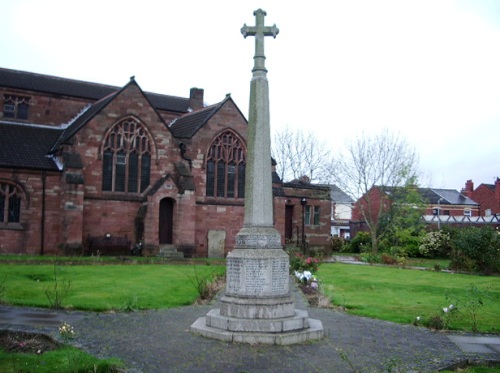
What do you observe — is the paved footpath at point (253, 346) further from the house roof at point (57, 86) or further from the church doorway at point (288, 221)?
the church doorway at point (288, 221)

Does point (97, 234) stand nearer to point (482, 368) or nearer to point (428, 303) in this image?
point (428, 303)

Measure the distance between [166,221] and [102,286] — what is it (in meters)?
15.2

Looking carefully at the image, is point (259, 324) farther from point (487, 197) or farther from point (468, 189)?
point (468, 189)

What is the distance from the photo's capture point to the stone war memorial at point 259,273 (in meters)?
9.48

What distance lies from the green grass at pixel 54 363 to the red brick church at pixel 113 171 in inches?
812

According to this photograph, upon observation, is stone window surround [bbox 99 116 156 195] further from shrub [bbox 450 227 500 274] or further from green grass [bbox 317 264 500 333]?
shrub [bbox 450 227 500 274]

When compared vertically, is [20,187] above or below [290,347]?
above

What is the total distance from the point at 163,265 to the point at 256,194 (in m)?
15.4

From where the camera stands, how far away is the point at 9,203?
2798 centimetres

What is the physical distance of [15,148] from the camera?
29.6m

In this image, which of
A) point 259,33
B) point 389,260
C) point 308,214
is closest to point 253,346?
point 259,33

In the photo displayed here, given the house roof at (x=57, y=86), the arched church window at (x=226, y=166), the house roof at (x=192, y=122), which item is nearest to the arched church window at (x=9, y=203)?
the house roof at (x=57, y=86)

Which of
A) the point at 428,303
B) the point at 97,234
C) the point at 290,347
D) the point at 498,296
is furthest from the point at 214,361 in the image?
the point at 97,234

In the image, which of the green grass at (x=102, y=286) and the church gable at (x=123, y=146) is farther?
the church gable at (x=123, y=146)
